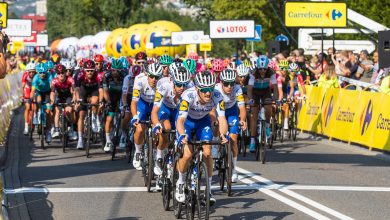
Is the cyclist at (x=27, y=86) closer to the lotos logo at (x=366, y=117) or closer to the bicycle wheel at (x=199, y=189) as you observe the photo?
the lotos logo at (x=366, y=117)

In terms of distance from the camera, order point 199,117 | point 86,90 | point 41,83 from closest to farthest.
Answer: point 199,117, point 86,90, point 41,83

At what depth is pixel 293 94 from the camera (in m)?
24.6

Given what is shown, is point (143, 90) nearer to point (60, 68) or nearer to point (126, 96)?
point (126, 96)

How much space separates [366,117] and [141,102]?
272 inches

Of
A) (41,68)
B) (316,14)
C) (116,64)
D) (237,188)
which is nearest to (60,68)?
(41,68)

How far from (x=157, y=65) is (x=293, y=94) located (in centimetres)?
996

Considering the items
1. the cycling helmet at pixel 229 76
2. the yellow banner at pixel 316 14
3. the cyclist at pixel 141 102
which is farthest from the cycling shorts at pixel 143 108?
the yellow banner at pixel 316 14

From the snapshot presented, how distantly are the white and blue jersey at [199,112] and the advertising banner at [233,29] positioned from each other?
24.0 m

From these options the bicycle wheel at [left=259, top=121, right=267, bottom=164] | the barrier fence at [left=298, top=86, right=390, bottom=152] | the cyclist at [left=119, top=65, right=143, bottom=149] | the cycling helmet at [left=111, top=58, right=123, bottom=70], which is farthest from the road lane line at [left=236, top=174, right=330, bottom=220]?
A: the barrier fence at [left=298, top=86, right=390, bottom=152]

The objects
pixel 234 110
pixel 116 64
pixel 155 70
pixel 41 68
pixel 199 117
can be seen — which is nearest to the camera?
pixel 199 117

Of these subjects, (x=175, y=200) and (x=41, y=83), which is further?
(x=41, y=83)

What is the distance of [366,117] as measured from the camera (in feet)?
69.6

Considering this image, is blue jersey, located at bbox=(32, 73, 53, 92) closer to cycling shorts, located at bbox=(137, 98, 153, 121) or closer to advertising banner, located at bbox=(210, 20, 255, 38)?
cycling shorts, located at bbox=(137, 98, 153, 121)

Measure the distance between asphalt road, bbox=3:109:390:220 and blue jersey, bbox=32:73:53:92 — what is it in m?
2.12
